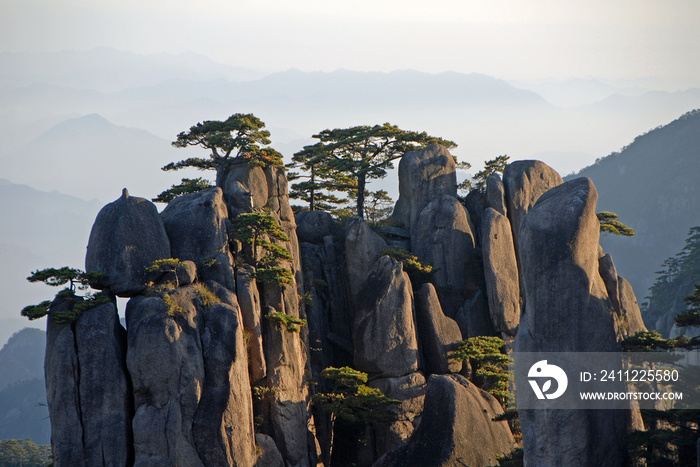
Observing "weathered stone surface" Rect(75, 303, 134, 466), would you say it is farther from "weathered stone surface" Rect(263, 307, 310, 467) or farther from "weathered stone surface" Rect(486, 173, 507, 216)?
→ "weathered stone surface" Rect(486, 173, 507, 216)

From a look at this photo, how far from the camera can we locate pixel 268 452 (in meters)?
32.6

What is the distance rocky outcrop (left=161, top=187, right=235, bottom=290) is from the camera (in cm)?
3453

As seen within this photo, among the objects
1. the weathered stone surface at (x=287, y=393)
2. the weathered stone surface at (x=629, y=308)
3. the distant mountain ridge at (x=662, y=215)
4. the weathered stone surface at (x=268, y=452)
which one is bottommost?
the weathered stone surface at (x=268, y=452)

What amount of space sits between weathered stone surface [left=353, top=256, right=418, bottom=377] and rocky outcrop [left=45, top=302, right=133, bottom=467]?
45.8 ft

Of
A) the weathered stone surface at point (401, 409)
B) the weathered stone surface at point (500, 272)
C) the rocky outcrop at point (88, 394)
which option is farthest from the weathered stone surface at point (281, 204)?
the rocky outcrop at point (88, 394)

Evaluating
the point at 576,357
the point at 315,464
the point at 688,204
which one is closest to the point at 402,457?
the point at 315,464

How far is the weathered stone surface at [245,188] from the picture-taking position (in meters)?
38.2

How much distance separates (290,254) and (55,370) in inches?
547

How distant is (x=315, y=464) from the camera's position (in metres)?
35.6

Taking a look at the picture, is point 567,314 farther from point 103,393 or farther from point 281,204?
point 281,204

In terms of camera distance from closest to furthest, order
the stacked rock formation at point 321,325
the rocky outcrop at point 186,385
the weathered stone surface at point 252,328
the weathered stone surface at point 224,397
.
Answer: the stacked rock formation at point 321,325 < the rocky outcrop at point 186,385 < the weathered stone surface at point 224,397 < the weathered stone surface at point 252,328

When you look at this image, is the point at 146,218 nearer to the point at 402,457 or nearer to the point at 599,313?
the point at 402,457

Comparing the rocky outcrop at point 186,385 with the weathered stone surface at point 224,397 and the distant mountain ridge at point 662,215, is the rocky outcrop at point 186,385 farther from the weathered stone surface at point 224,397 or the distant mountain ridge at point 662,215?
the distant mountain ridge at point 662,215

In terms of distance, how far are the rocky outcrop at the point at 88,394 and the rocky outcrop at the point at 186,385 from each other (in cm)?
71
